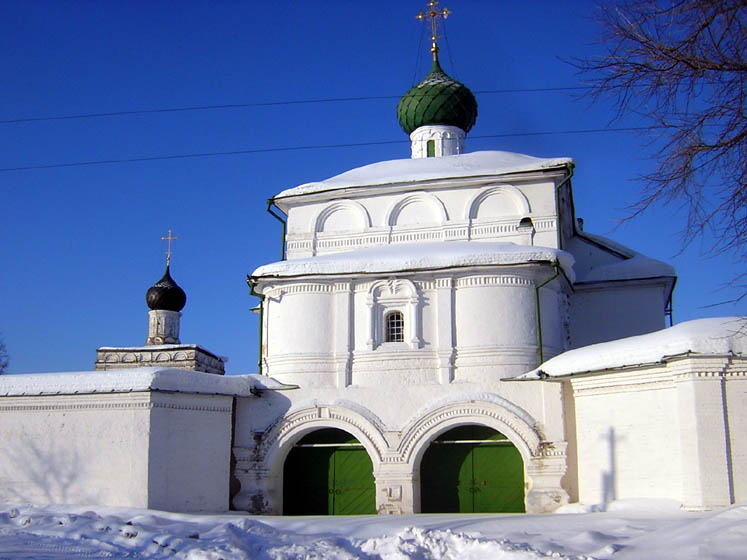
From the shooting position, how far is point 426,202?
13625mm

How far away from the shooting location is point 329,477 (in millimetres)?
11789

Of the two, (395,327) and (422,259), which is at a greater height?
(422,259)

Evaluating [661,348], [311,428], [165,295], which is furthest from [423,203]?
[165,295]

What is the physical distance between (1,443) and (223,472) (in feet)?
9.69

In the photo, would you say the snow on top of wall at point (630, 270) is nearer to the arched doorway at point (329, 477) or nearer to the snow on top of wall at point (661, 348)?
the snow on top of wall at point (661, 348)

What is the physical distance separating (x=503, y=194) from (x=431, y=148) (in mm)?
3024

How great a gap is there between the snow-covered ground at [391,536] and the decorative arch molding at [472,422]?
115cm

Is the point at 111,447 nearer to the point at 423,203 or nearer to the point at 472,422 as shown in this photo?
the point at 472,422

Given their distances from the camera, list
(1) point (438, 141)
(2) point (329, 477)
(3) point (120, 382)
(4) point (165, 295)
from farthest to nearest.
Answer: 1. (4) point (165, 295)
2. (1) point (438, 141)
3. (2) point (329, 477)
4. (3) point (120, 382)

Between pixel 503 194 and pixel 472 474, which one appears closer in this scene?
pixel 472 474

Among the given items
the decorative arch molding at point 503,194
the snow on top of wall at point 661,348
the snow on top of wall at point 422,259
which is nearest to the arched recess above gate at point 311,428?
the snow on top of wall at point 422,259

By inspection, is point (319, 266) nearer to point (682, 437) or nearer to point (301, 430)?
point (301, 430)

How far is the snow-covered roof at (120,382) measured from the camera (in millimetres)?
10773

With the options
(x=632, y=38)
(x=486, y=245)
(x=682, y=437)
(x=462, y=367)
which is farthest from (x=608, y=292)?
(x=632, y=38)
